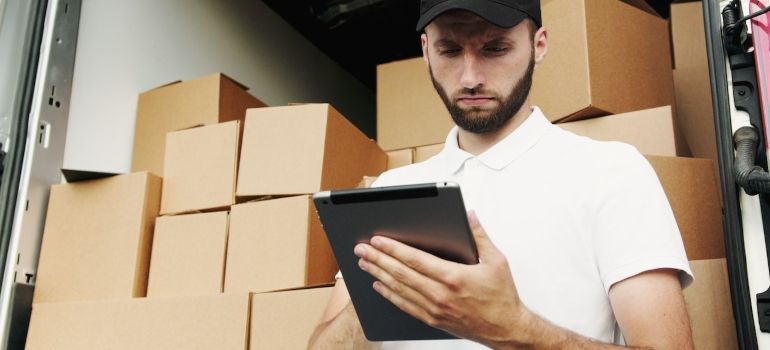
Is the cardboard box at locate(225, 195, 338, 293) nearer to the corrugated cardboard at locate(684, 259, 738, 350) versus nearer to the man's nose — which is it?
the man's nose

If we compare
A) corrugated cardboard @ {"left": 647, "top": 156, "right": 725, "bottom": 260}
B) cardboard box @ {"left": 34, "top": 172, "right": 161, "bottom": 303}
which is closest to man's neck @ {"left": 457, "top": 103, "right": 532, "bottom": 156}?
corrugated cardboard @ {"left": 647, "top": 156, "right": 725, "bottom": 260}

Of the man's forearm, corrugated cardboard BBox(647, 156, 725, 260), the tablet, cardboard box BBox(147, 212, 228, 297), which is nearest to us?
the tablet

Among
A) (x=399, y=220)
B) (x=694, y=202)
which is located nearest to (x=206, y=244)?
(x=399, y=220)

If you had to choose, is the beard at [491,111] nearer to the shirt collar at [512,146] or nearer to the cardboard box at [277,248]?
the shirt collar at [512,146]

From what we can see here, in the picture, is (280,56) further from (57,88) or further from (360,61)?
(57,88)

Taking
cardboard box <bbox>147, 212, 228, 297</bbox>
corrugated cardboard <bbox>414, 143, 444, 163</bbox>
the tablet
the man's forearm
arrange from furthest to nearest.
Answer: corrugated cardboard <bbox>414, 143, 444, 163</bbox>, cardboard box <bbox>147, 212, 228, 297</bbox>, the man's forearm, the tablet

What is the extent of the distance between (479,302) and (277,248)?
2.34ft

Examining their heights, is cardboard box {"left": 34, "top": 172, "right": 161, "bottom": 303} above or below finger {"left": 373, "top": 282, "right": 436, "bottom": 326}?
above

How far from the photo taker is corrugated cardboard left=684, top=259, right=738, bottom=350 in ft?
3.42

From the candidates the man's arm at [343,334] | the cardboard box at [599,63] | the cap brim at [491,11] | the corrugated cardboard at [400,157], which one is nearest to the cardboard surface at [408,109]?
the corrugated cardboard at [400,157]

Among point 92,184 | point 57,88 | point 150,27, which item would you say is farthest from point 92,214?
point 150,27

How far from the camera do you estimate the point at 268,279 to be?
1345 millimetres

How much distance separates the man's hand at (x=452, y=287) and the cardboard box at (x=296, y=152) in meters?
0.68

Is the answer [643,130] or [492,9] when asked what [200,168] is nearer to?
[492,9]
